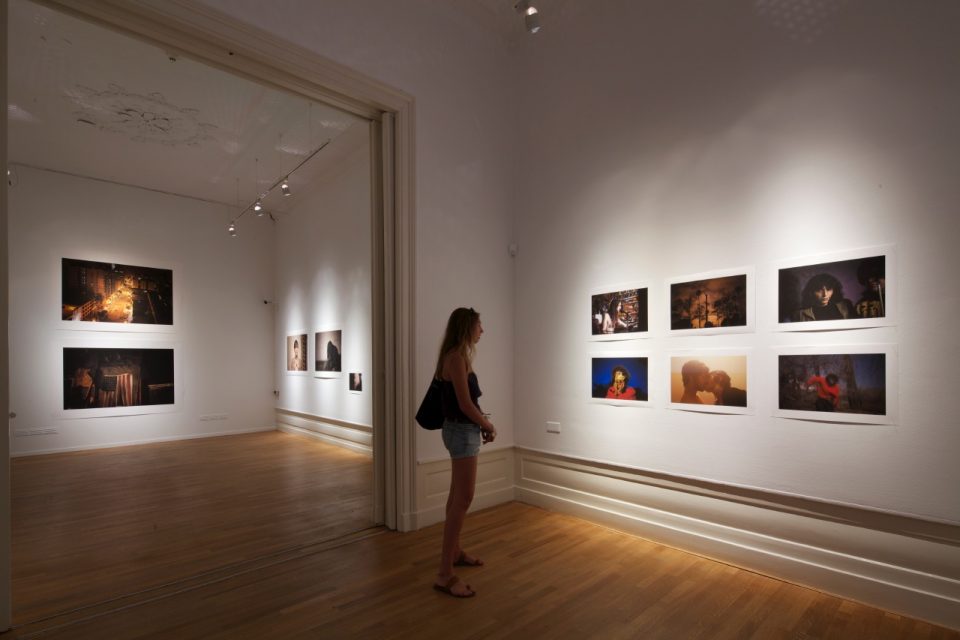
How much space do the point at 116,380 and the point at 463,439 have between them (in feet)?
36.6

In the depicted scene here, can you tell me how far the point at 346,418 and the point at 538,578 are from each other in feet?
24.6

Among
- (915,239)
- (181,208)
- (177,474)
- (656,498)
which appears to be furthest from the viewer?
(181,208)

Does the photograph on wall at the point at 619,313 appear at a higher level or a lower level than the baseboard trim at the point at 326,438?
higher

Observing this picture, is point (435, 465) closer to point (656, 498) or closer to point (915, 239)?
point (656, 498)

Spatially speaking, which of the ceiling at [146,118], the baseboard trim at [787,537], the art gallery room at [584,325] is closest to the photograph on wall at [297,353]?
the ceiling at [146,118]

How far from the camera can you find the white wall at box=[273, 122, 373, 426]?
10.4m

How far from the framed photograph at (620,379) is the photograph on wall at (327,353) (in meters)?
6.98

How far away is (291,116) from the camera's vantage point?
8.73 m

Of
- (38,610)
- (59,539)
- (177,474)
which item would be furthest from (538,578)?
(177,474)

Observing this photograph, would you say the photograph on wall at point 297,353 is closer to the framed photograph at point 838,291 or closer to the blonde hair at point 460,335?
the blonde hair at point 460,335

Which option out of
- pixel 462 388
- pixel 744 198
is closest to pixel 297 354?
pixel 462 388

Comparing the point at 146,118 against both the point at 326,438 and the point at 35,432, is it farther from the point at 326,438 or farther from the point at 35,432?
the point at 326,438

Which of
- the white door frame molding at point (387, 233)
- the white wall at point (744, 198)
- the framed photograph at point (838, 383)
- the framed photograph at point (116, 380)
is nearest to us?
the white wall at point (744, 198)

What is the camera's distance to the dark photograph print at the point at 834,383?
3.86 m
